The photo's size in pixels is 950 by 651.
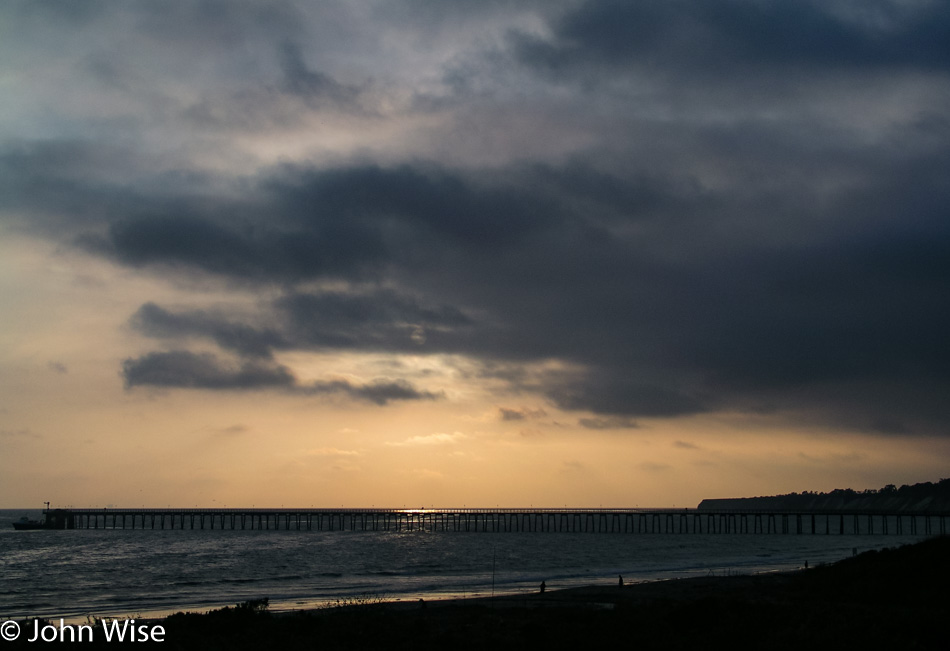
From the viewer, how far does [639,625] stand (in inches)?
1045

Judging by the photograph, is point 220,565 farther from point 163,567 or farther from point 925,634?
point 925,634

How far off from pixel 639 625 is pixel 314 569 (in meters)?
50.0

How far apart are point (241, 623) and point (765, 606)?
18.8m

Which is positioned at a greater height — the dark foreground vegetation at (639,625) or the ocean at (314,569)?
the dark foreground vegetation at (639,625)

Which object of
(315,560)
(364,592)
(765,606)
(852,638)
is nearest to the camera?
(852,638)

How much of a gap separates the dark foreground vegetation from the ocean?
14.6 meters

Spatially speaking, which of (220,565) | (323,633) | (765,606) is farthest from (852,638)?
(220,565)

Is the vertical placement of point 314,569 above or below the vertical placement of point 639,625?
below

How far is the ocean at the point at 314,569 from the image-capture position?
4834cm

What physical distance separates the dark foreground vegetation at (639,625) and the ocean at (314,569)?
14.6 meters

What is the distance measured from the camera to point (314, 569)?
7081 centimetres

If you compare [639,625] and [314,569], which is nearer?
[639,625]

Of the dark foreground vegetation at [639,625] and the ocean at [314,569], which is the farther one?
the ocean at [314,569]

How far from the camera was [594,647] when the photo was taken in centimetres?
2323
